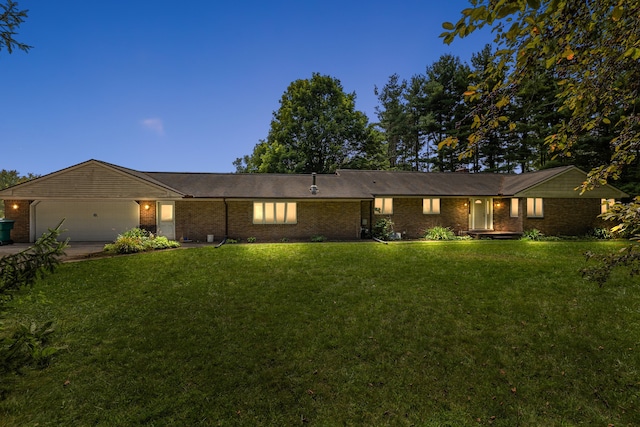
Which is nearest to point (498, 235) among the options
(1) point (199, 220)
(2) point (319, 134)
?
(1) point (199, 220)

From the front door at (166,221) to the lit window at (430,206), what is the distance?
1659 centimetres

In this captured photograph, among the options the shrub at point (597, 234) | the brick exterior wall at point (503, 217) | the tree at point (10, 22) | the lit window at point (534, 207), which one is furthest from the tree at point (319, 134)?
the tree at point (10, 22)

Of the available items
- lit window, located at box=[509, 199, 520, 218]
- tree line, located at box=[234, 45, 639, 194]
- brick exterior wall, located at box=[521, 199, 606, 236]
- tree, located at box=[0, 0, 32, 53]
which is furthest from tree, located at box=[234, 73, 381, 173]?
tree, located at box=[0, 0, 32, 53]

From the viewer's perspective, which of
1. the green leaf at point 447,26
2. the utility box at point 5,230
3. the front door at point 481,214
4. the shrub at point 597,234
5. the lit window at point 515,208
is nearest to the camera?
the green leaf at point 447,26

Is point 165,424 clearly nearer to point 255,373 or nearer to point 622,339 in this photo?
point 255,373

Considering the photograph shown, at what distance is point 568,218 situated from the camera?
19.2m

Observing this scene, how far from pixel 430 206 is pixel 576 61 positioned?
17.1 metres

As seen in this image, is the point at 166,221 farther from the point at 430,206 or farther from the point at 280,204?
the point at 430,206

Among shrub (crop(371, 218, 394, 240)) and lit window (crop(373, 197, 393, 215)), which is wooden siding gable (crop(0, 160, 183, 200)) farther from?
lit window (crop(373, 197, 393, 215))

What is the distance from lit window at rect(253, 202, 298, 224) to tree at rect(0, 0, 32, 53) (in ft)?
48.5

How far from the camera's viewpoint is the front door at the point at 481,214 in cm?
2027

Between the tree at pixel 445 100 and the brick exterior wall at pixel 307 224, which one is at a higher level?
the tree at pixel 445 100

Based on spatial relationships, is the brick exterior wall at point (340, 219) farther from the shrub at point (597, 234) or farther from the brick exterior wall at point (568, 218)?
the shrub at point (597, 234)

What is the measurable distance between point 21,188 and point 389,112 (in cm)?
3837
